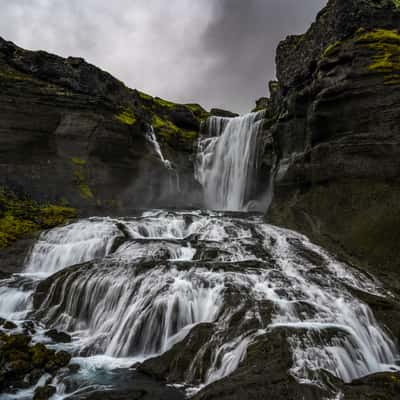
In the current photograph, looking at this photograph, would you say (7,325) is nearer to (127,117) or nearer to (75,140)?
(75,140)

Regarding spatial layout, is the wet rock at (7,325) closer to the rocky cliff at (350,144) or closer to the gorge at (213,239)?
the gorge at (213,239)

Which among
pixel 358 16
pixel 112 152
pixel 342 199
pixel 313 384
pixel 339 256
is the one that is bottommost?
pixel 313 384

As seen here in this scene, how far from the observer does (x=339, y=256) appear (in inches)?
494

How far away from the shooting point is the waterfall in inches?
1075

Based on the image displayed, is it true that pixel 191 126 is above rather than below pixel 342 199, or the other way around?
above

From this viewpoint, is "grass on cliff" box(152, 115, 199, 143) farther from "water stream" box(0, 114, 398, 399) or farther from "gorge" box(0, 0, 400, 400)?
"water stream" box(0, 114, 398, 399)

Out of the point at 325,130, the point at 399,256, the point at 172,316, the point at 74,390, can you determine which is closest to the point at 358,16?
the point at 325,130

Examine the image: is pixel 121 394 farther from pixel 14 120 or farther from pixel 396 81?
pixel 14 120

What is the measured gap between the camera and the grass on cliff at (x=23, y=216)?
15266 millimetres

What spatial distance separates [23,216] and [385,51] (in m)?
19.9

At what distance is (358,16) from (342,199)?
10198mm

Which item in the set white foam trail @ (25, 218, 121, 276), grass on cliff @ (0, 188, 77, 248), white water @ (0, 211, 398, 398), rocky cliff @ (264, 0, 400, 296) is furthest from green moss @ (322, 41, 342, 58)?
grass on cliff @ (0, 188, 77, 248)

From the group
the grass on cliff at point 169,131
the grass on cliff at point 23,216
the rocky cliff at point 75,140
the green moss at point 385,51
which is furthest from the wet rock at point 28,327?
the grass on cliff at point 169,131

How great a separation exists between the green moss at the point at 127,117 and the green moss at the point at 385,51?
17.4 metres
